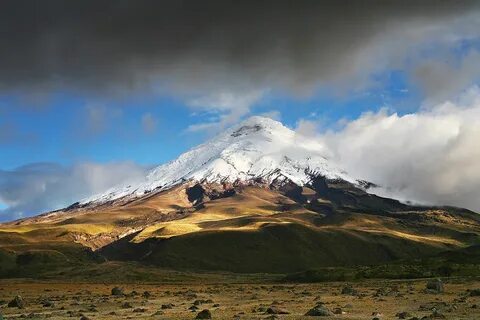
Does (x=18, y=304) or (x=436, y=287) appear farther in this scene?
(x=436, y=287)

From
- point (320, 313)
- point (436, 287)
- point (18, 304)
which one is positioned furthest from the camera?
point (436, 287)

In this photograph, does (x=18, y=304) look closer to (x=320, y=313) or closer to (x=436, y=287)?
(x=320, y=313)

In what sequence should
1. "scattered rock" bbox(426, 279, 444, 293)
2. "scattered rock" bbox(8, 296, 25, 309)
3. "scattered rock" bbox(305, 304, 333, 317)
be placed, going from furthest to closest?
"scattered rock" bbox(426, 279, 444, 293) → "scattered rock" bbox(8, 296, 25, 309) → "scattered rock" bbox(305, 304, 333, 317)

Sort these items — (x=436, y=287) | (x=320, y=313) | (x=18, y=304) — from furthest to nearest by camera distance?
(x=436, y=287) → (x=18, y=304) → (x=320, y=313)

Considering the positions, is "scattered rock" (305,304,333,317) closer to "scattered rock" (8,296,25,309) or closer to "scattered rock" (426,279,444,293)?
"scattered rock" (426,279,444,293)

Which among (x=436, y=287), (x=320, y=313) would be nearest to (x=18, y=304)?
(x=320, y=313)

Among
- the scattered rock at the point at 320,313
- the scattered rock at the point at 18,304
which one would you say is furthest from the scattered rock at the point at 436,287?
the scattered rock at the point at 18,304

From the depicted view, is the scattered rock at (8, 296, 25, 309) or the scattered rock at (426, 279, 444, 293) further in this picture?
the scattered rock at (426, 279, 444, 293)

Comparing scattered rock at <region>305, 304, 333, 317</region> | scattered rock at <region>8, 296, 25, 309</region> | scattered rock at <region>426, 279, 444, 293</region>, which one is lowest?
scattered rock at <region>8, 296, 25, 309</region>

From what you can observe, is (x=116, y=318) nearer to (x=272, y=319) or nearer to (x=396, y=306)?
(x=272, y=319)

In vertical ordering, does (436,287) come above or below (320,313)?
above

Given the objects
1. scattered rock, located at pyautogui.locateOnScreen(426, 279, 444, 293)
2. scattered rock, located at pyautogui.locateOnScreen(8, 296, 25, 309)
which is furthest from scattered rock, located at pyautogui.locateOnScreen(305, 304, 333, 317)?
scattered rock, located at pyautogui.locateOnScreen(8, 296, 25, 309)

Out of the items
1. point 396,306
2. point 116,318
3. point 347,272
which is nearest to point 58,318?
point 116,318

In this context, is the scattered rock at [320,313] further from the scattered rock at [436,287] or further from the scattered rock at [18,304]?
the scattered rock at [18,304]
